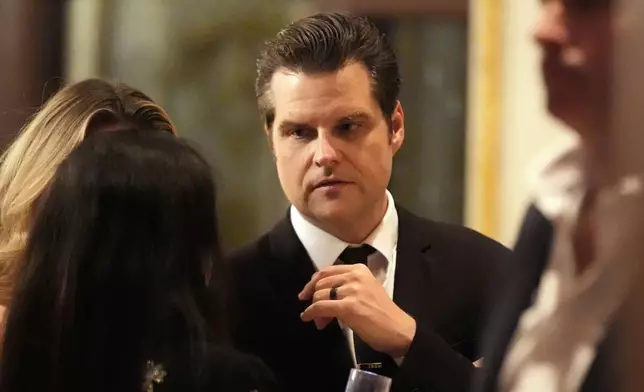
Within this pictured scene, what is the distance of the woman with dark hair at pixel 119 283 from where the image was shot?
72 centimetres

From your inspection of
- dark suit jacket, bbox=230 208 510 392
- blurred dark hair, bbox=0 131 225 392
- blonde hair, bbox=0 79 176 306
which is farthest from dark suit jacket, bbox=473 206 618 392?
blonde hair, bbox=0 79 176 306

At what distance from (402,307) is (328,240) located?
0.10 meters

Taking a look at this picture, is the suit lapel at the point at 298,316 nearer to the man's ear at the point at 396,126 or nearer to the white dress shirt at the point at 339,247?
the white dress shirt at the point at 339,247

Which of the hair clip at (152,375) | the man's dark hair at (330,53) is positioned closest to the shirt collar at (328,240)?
the man's dark hair at (330,53)

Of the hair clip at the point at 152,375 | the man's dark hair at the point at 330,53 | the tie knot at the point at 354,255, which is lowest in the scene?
the hair clip at the point at 152,375

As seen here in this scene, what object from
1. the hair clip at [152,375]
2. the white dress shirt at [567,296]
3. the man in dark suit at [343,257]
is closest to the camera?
the white dress shirt at [567,296]

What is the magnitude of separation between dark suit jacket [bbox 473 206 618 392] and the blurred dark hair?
239 millimetres

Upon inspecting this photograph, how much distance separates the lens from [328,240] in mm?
878

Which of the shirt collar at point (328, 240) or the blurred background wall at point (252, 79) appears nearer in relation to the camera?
the blurred background wall at point (252, 79)

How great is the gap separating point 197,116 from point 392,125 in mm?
911

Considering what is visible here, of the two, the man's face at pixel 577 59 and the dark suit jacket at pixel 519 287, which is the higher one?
the man's face at pixel 577 59

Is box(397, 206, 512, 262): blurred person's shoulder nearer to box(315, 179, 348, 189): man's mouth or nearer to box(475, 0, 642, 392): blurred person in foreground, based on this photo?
box(315, 179, 348, 189): man's mouth

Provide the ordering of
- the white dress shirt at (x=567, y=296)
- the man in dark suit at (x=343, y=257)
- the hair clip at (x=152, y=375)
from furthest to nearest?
the man in dark suit at (x=343, y=257) → the hair clip at (x=152, y=375) → the white dress shirt at (x=567, y=296)

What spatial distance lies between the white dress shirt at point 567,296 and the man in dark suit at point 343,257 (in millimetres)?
187
